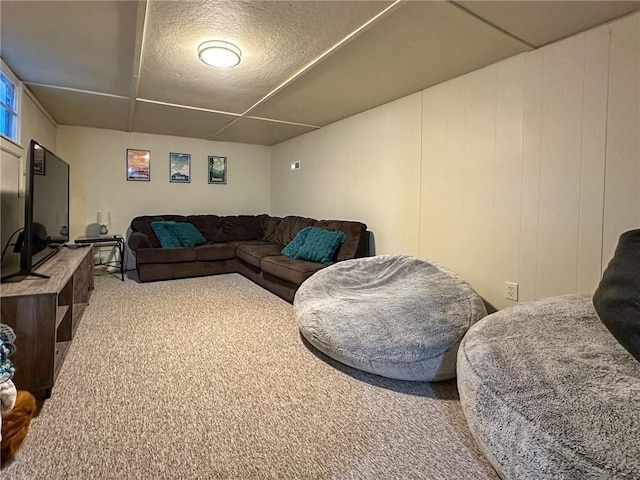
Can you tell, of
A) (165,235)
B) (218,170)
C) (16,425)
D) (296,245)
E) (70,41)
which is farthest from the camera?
(218,170)

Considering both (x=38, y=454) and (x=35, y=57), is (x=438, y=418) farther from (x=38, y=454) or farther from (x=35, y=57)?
(x=35, y=57)

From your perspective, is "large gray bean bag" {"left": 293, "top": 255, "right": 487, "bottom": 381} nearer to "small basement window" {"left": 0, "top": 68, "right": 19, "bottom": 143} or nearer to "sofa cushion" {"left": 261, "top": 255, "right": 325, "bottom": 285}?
"sofa cushion" {"left": 261, "top": 255, "right": 325, "bottom": 285}

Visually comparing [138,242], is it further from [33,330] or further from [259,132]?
[33,330]

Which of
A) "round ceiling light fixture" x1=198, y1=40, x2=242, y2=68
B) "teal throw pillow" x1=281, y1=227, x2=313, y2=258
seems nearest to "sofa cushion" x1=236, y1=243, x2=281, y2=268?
"teal throw pillow" x1=281, y1=227, x2=313, y2=258

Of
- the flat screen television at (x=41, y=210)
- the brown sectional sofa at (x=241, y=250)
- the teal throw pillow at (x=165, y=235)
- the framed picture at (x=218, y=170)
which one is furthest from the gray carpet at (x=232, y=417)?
the framed picture at (x=218, y=170)

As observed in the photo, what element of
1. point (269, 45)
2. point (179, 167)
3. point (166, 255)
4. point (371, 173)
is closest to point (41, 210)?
point (269, 45)

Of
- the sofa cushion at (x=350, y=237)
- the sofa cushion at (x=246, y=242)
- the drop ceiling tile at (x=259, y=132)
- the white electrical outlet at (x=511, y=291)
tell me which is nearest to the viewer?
the white electrical outlet at (x=511, y=291)

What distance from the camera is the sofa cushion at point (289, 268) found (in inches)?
138

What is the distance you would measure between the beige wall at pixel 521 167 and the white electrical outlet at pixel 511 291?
5 centimetres

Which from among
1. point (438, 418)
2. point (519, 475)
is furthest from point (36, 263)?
point (519, 475)

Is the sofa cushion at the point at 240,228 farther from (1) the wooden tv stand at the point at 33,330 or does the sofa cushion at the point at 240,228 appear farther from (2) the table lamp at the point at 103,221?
(1) the wooden tv stand at the point at 33,330

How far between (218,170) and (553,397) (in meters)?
5.63

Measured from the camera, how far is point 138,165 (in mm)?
5367

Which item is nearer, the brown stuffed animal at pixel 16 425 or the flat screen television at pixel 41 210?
the brown stuffed animal at pixel 16 425
